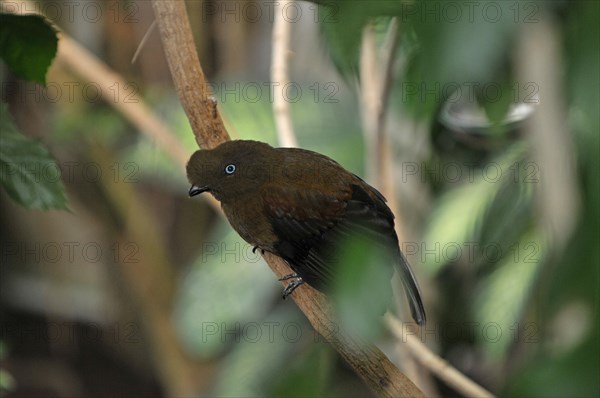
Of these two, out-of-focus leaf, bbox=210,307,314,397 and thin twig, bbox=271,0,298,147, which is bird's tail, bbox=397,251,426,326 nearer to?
thin twig, bbox=271,0,298,147

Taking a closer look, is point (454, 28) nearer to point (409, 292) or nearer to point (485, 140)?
point (409, 292)

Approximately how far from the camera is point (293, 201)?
1.11 m

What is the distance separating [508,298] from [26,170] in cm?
139

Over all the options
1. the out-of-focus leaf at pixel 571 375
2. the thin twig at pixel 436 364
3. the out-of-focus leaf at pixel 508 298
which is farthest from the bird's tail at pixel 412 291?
the out-of-focus leaf at pixel 571 375

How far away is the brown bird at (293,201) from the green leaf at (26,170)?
0.21 metres

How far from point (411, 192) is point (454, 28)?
247 centimetres

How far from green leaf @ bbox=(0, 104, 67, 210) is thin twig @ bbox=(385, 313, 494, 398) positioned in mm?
660

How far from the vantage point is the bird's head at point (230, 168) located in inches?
44.1

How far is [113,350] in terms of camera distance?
3.63 metres

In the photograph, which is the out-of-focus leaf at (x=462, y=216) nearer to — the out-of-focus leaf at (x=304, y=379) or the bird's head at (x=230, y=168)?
the bird's head at (x=230, y=168)

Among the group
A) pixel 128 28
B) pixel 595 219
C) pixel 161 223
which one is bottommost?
pixel 161 223

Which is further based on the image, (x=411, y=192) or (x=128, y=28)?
(x=128, y=28)

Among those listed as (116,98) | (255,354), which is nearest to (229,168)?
(116,98)

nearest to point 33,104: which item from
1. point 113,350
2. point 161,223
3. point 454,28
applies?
point 161,223
